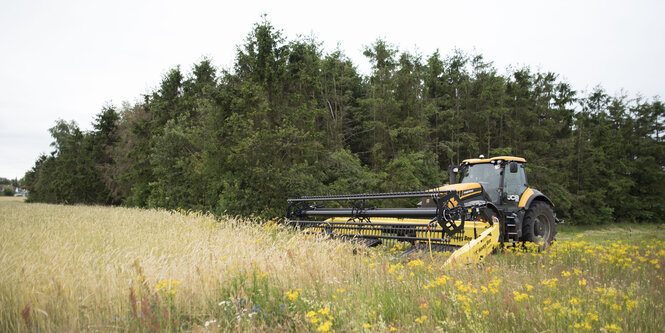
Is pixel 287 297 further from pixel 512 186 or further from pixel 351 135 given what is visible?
pixel 351 135

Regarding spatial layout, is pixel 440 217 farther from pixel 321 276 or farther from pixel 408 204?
pixel 408 204

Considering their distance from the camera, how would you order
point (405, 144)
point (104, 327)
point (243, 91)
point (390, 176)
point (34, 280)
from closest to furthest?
point (104, 327) → point (34, 280) → point (243, 91) → point (390, 176) → point (405, 144)

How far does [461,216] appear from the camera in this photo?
603cm

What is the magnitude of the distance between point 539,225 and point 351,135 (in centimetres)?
1588

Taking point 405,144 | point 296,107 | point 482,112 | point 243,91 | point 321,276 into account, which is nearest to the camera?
point 321,276

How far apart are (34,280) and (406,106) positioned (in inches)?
819

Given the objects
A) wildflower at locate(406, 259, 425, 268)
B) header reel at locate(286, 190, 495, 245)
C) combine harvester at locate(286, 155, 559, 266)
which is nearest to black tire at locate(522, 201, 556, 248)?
combine harvester at locate(286, 155, 559, 266)

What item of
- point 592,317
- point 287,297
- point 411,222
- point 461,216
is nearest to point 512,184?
point 411,222

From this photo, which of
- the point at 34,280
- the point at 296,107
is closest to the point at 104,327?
the point at 34,280

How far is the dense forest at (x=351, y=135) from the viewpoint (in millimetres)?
14438

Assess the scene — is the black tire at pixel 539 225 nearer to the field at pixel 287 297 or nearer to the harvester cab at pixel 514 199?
the harvester cab at pixel 514 199

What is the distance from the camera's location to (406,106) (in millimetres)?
22156

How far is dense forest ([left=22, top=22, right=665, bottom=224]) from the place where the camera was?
47.4 feet

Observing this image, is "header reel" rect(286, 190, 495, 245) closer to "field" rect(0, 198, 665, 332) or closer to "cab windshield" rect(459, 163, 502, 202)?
"field" rect(0, 198, 665, 332)
